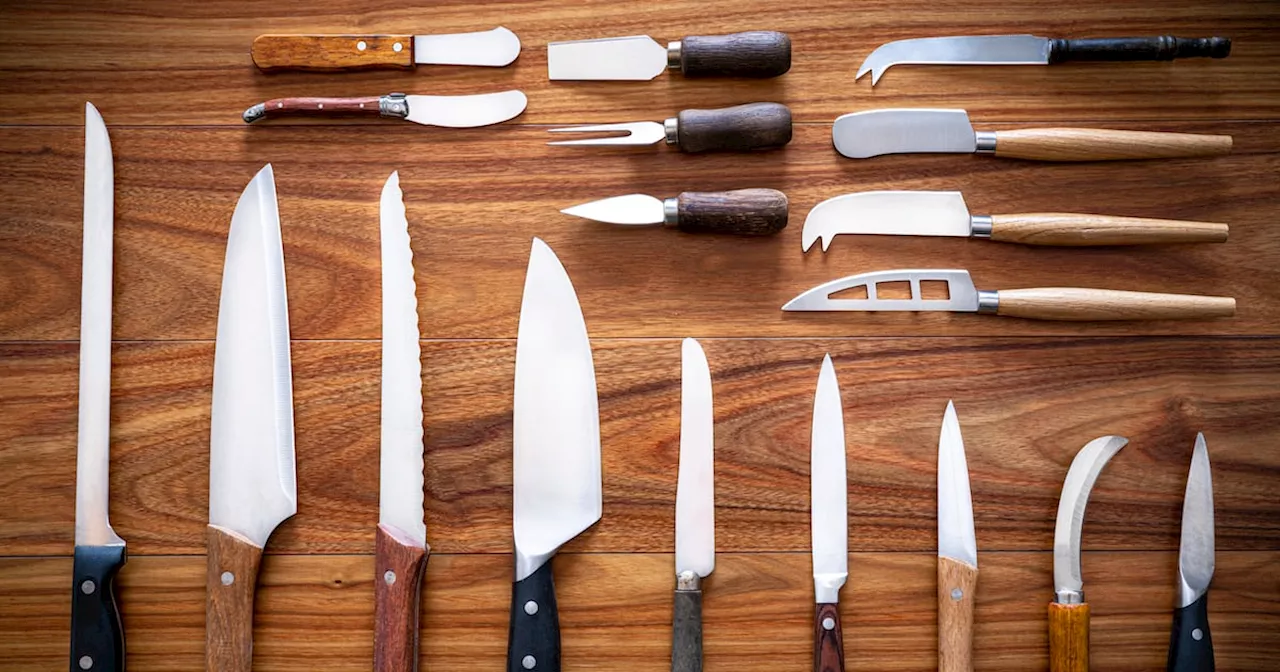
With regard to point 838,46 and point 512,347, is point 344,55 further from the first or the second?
point 838,46

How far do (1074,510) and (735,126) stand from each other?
→ 23.6 inches

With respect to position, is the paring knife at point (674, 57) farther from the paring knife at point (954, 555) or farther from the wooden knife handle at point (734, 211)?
the paring knife at point (954, 555)

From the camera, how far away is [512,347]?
3.78 feet

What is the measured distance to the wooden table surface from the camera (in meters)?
1.13

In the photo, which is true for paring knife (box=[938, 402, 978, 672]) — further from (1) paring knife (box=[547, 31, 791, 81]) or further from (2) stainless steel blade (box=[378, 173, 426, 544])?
(2) stainless steel blade (box=[378, 173, 426, 544])

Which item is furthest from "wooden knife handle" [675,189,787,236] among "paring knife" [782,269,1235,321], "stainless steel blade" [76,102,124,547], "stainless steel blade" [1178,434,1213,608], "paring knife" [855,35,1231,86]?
"stainless steel blade" [76,102,124,547]

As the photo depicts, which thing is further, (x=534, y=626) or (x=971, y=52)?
(x=971, y=52)

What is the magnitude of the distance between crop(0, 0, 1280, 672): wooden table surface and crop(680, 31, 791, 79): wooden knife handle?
0.04 metres

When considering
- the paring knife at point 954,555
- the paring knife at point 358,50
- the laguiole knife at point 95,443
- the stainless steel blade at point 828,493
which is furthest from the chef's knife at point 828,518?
the laguiole knife at point 95,443

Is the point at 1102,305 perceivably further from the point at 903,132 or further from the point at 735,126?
the point at 735,126

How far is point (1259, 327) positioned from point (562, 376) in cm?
86

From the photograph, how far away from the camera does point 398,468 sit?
1099mm

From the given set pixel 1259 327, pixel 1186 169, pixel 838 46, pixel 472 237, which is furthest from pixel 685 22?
pixel 1259 327

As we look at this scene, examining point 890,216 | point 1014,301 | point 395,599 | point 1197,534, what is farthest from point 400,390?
point 1197,534
